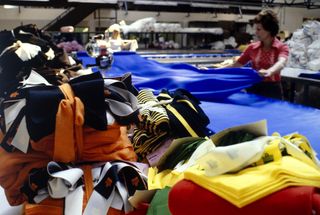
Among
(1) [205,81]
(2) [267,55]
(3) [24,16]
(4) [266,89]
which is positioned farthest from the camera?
(3) [24,16]

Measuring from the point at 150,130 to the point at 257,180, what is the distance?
543 millimetres

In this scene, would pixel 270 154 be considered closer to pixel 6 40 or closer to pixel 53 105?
pixel 53 105

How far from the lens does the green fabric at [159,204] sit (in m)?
0.69

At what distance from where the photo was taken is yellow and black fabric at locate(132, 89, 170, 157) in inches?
40.4

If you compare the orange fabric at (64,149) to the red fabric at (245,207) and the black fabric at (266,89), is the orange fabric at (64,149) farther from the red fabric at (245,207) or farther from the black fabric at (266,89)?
the black fabric at (266,89)

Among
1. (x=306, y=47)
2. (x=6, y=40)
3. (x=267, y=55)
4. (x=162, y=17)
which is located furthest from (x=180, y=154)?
(x=162, y=17)

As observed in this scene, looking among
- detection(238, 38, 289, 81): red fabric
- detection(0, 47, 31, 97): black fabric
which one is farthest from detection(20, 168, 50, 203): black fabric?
detection(238, 38, 289, 81): red fabric

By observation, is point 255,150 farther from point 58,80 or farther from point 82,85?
point 58,80

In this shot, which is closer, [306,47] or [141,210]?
[141,210]

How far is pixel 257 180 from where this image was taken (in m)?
0.53

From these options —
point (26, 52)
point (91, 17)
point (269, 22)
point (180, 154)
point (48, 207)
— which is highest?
point (91, 17)

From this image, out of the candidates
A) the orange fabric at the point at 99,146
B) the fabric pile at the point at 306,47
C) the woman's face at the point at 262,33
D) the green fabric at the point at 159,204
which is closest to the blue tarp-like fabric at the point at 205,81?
the woman's face at the point at 262,33

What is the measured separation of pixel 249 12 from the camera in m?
8.34

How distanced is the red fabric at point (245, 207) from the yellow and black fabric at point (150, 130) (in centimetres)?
45
